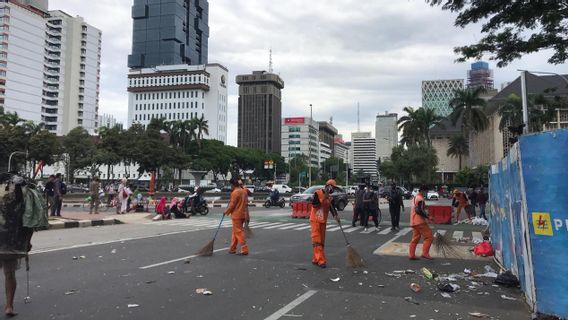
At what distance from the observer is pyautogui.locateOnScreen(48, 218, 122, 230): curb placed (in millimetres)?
16684

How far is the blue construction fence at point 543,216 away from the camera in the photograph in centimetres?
520

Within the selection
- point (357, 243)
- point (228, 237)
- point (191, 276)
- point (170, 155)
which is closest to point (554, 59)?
point (357, 243)

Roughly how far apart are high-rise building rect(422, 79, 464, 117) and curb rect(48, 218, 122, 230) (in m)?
175

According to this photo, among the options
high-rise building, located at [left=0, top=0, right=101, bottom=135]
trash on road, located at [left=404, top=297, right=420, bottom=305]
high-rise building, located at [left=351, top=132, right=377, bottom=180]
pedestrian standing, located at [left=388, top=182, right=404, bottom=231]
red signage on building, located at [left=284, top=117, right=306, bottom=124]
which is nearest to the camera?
trash on road, located at [left=404, top=297, right=420, bottom=305]

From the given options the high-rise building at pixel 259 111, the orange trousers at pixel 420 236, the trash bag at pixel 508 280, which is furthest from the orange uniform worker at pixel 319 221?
the high-rise building at pixel 259 111

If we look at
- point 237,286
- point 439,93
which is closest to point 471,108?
point 237,286

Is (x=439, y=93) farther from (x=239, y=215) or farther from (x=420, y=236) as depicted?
(x=239, y=215)

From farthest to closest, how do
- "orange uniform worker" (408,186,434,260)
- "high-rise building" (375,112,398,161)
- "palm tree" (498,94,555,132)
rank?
"high-rise building" (375,112,398,161) < "palm tree" (498,94,555,132) < "orange uniform worker" (408,186,434,260)

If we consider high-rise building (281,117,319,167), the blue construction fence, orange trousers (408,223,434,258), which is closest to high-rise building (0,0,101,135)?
high-rise building (281,117,319,167)

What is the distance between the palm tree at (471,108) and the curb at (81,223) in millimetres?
53338

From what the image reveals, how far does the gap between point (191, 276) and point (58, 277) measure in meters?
2.34

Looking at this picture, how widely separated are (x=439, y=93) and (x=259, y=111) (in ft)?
245

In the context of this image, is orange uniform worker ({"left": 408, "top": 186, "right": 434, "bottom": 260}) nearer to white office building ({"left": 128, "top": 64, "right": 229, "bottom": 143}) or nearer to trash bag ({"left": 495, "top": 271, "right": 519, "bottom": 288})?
trash bag ({"left": 495, "top": 271, "right": 519, "bottom": 288})

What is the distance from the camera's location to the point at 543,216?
214 inches
